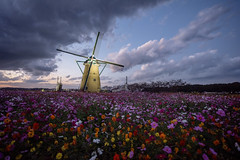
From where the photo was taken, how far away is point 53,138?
3.05 metres

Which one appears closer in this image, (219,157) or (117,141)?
(219,157)

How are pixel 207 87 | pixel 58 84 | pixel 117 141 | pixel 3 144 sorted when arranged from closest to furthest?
1. pixel 3 144
2. pixel 117 141
3. pixel 207 87
4. pixel 58 84

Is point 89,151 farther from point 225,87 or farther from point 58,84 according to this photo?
point 58,84

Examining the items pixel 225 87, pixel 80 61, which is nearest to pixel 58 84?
pixel 80 61

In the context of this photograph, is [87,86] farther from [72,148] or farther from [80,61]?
[72,148]

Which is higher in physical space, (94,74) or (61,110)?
(94,74)

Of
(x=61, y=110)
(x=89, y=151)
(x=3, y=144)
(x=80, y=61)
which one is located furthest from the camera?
(x=80, y=61)

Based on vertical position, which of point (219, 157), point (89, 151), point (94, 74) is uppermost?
point (94, 74)

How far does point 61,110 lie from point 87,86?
16019mm

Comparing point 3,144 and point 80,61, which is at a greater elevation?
point 80,61

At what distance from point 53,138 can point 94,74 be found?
18.9 meters

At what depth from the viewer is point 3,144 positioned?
2.28m

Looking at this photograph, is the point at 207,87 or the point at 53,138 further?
the point at 207,87

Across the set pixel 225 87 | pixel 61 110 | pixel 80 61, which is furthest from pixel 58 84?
pixel 225 87
